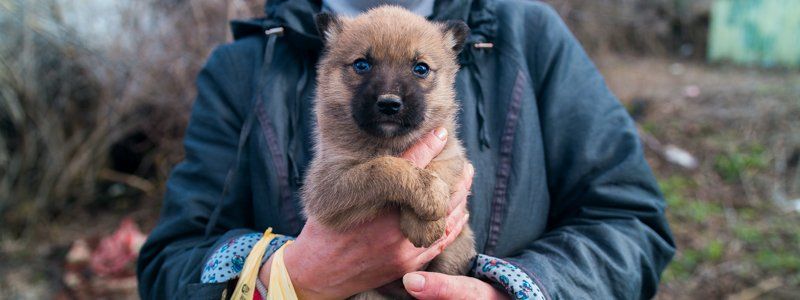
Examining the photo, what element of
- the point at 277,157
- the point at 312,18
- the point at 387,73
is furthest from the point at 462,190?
the point at 312,18

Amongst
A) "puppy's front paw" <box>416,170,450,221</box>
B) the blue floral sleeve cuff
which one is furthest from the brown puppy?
the blue floral sleeve cuff

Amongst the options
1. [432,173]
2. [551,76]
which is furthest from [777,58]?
[432,173]

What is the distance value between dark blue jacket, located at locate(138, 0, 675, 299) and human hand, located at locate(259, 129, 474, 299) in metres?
0.30

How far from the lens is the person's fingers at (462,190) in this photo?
6.77 feet

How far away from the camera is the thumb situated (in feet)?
6.43

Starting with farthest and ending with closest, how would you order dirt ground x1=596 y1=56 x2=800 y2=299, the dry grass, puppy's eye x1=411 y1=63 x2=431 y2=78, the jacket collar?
the dry grass < dirt ground x1=596 y1=56 x2=800 y2=299 < the jacket collar < puppy's eye x1=411 y1=63 x2=431 y2=78

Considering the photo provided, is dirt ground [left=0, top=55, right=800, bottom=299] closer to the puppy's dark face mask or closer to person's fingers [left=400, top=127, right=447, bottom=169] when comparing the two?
person's fingers [left=400, top=127, right=447, bottom=169]

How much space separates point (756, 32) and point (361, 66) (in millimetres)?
11472

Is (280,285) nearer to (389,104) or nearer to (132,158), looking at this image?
(389,104)

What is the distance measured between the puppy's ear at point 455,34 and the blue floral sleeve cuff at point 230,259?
1.05 m

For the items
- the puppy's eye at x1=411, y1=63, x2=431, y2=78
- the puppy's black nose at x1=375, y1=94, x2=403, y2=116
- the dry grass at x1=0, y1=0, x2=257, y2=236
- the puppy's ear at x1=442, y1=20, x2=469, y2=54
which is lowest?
the dry grass at x1=0, y1=0, x2=257, y2=236

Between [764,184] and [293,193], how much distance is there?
17.9 ft

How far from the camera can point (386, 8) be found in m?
2.45

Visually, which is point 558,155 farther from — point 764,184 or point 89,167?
point 89,167
